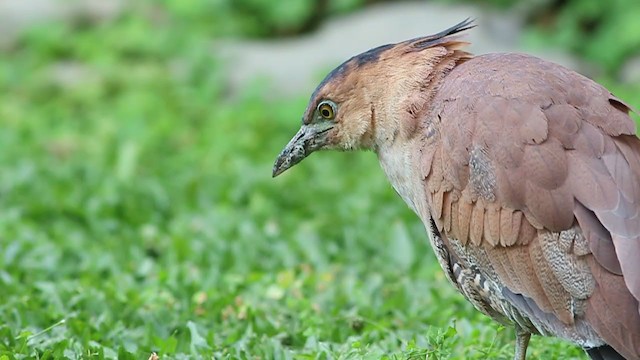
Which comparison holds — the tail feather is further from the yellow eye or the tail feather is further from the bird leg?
the yellow eye

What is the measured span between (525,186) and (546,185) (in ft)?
0.29

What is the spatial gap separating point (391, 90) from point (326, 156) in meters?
5.14

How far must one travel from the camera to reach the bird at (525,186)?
4.44 m

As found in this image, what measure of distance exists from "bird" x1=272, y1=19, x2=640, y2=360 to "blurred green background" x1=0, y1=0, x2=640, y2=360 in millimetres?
494

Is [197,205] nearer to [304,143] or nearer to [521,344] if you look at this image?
[304,143]

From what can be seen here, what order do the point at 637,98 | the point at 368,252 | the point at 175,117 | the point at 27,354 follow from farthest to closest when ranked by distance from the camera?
the point at 175,117
the point at 637,98
the point at 368,252
the point at 27,354

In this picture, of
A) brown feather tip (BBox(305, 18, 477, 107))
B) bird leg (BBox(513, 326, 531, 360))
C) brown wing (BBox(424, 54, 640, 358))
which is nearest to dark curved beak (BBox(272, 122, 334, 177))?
brown feather tip (BBox(305, 18, 477, 107))

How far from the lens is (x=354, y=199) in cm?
902

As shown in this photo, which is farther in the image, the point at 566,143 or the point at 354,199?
the point at 354,199

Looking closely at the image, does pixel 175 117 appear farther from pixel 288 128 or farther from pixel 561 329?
pixel 561 329

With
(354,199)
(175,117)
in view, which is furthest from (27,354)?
(175,117)

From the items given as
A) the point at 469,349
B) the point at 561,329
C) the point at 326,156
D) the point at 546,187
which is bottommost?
the point at 326,156

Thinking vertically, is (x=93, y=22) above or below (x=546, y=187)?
below

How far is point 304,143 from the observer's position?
5.79m
